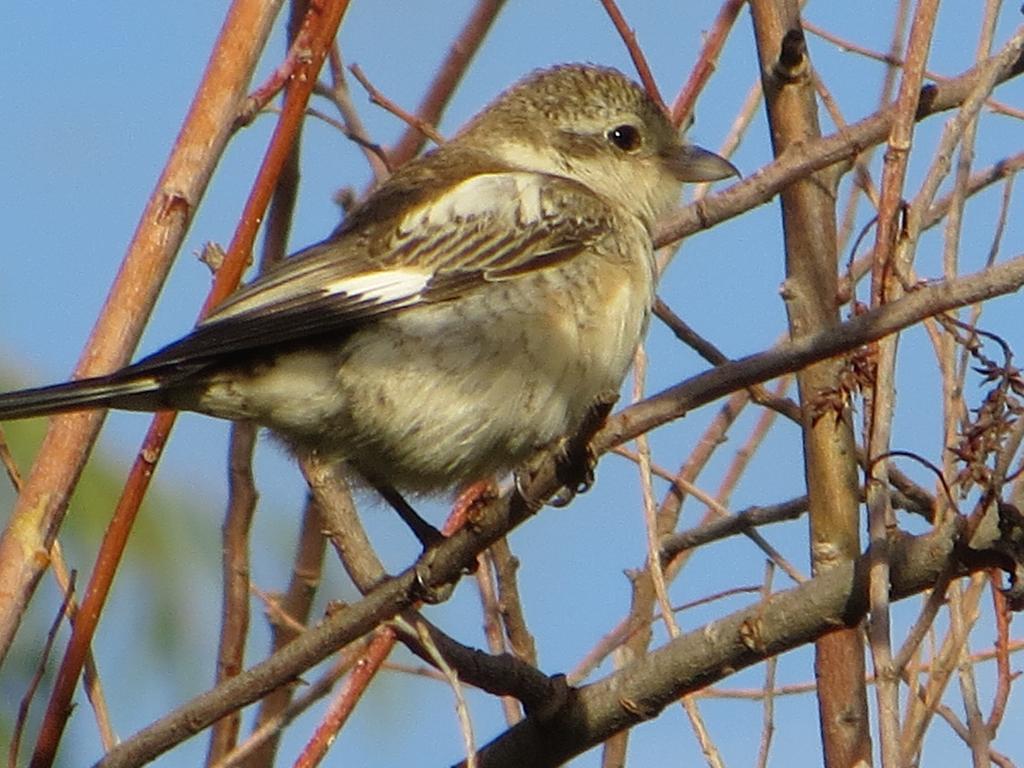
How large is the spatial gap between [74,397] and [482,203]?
1441mm

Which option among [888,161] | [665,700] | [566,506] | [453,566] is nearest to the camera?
[888,161]

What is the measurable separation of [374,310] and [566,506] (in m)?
0.59

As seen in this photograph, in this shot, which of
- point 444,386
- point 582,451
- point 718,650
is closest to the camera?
point 582,451

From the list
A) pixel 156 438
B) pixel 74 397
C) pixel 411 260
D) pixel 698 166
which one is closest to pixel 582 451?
pixel 156 438

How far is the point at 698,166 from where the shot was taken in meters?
4.21

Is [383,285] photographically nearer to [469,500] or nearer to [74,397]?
[469,500]

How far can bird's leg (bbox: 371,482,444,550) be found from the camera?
3688mm

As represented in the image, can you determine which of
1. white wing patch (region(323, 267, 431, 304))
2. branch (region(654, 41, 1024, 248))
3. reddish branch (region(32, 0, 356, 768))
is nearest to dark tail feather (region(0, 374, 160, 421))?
reddish branch (region(32, 0, 356, 768))

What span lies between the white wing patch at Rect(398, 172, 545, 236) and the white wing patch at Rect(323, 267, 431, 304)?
0.61ft

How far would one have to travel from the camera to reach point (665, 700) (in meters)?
2.58

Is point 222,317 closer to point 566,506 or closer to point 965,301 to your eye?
point 566,506

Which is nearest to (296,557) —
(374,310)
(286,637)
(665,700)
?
(286,637)

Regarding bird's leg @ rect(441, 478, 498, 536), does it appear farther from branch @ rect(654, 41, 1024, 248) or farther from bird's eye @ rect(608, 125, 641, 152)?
bird's eye @ rect(608, 125, 641, 152)

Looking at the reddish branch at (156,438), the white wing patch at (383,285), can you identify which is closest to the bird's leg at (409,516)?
the white wing patch at (383,285)
